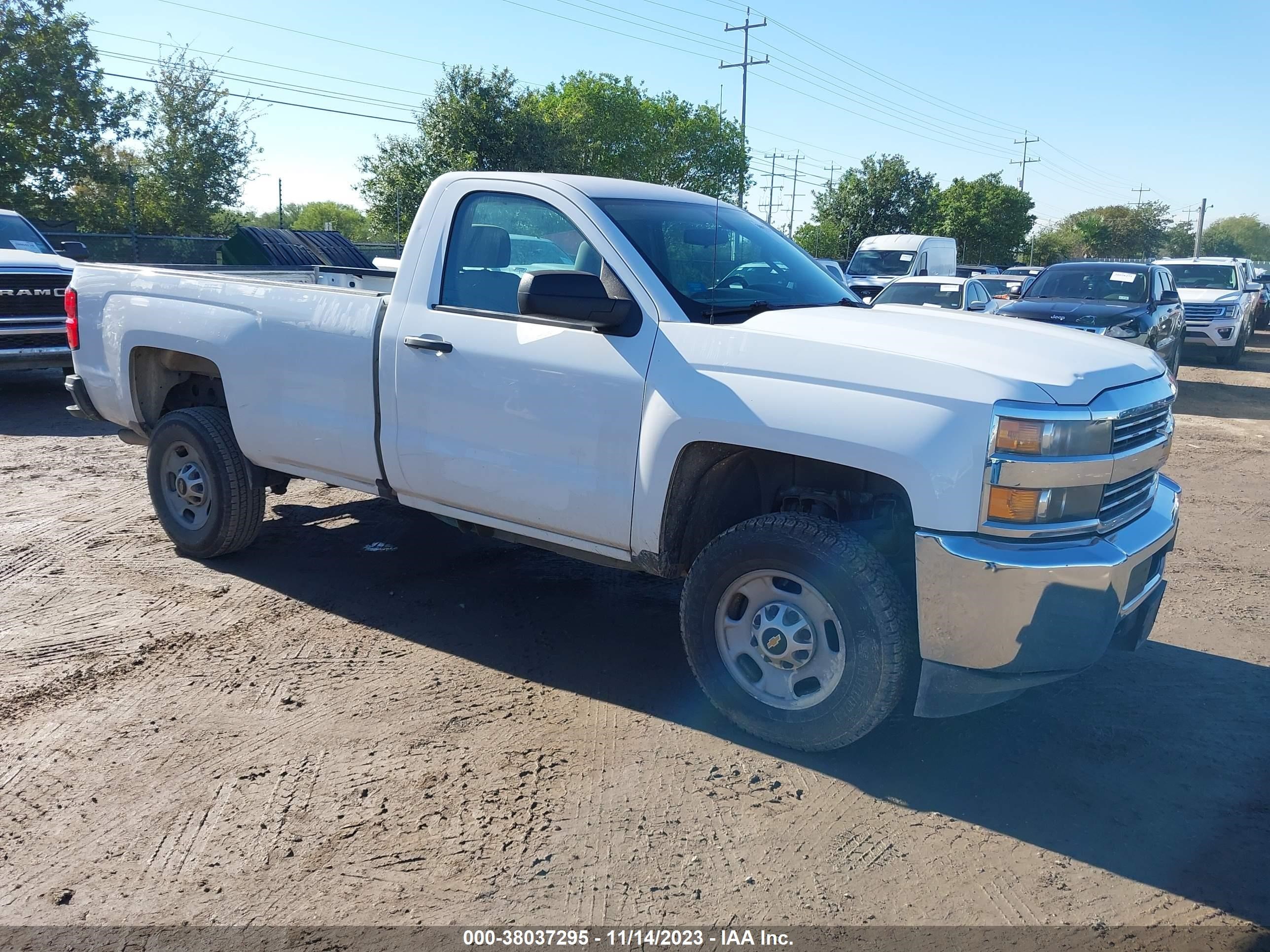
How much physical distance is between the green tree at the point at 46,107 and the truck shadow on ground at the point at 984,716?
2743 centimetres

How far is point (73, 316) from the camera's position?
6086mm

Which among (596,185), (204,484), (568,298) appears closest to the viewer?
(568,298)

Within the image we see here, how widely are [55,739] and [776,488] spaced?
9.62 ft

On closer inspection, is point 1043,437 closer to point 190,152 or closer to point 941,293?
point 941,293

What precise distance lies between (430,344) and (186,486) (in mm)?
2164

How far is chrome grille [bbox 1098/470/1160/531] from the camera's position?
3.54 meters

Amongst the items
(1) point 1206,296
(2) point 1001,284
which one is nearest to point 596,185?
(1) point 1206,296

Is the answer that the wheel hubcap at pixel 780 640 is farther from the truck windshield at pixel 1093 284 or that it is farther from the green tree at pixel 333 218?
the green tree at pixel 333 218

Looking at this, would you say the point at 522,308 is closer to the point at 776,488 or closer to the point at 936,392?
the point at 776,488

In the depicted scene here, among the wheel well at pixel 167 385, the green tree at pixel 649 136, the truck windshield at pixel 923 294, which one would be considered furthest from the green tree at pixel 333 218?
the wheel well at pixel 167 385

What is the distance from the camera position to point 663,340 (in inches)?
154

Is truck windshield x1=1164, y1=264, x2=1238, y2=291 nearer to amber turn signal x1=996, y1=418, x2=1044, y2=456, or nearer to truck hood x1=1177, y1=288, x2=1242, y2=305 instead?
truck hood x1=1177, y1=288, x2=1242, y2=305

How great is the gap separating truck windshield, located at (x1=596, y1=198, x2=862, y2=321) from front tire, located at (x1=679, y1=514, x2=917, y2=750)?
98 cm

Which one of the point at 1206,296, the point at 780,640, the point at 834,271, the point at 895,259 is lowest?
the point at 780,640
